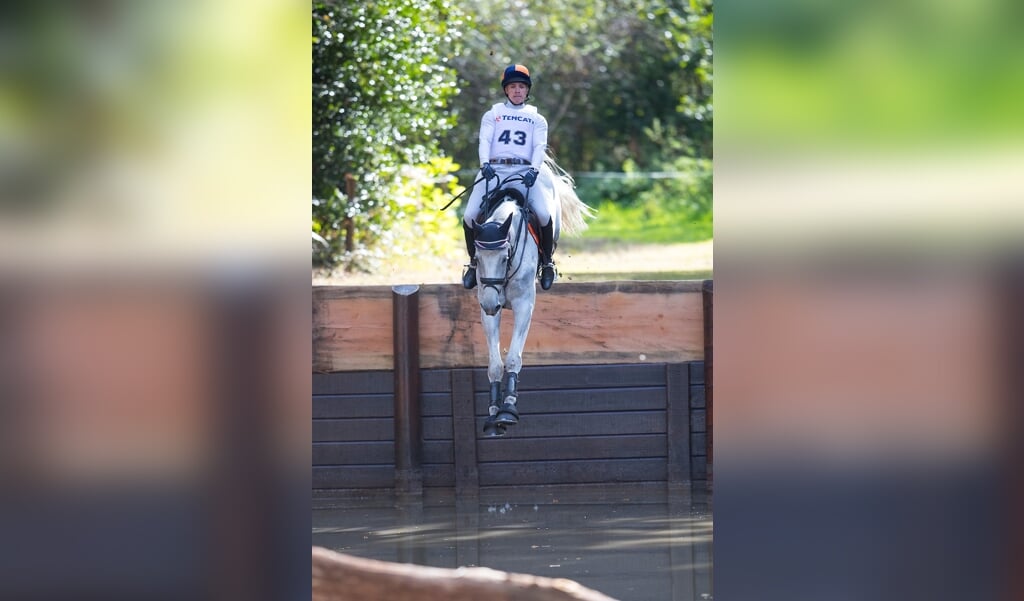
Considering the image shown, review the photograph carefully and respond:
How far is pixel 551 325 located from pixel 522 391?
1.92 ft

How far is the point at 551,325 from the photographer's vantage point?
1030cm

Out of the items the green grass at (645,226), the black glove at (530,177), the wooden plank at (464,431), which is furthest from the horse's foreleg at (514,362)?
the green grass at (645,226)

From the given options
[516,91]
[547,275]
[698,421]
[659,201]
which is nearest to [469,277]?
[547,275]

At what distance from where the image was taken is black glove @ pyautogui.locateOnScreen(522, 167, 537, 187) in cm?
806

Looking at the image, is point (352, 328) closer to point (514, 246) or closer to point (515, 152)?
point (514, 246)

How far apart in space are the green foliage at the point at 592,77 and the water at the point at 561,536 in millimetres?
11085

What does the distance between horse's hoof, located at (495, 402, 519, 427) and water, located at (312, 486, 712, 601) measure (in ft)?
2.59
